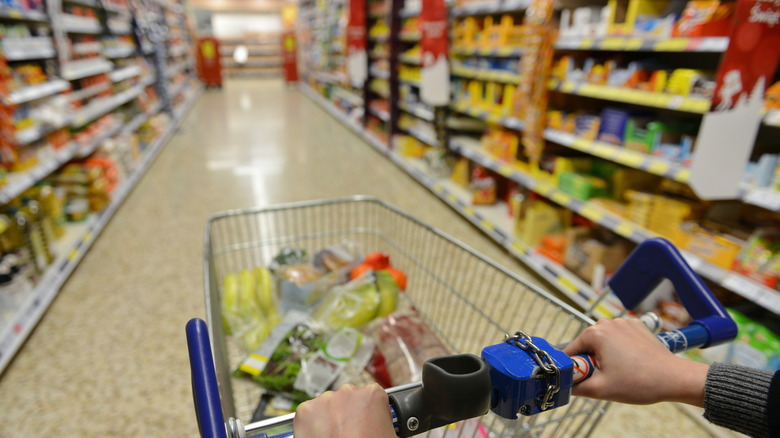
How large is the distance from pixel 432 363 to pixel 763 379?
51 cm

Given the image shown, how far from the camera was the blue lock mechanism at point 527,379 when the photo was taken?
544 mm

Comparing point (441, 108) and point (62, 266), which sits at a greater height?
point (441, 108)

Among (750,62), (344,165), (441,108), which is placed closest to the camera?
(750,62)

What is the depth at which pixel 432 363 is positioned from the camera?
504 mm

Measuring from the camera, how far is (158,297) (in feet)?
8.63

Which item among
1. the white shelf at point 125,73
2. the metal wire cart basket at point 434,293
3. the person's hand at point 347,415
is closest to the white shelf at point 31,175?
the metal wire cart basket at point 434,293

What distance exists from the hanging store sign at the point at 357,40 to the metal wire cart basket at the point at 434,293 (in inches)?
131

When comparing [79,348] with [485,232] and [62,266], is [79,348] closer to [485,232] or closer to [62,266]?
[62,266]

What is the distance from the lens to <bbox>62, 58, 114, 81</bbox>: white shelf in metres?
3.73

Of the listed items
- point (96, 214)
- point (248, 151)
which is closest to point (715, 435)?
point (96, 214)

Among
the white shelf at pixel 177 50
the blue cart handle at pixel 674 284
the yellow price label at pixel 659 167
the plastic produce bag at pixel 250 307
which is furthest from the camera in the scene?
the white shelf at pixel 177 50

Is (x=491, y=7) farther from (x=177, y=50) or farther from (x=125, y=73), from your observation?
(x=177, y=50)

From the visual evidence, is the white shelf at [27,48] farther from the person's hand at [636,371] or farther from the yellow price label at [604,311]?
the yellow price label at [604,311]

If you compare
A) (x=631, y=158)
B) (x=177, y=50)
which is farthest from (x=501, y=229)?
(x=177, y=50)
